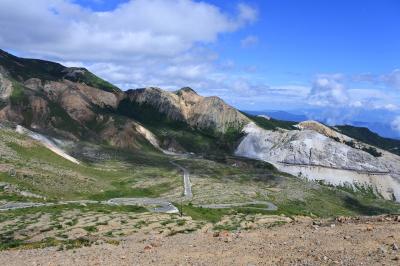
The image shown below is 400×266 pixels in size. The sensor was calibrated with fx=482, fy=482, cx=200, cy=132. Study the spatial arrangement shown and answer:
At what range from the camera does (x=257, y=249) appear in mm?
31156

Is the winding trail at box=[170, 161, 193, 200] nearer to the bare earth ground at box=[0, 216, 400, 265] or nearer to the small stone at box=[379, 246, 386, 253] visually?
the bare earth ground at box=[0, 216, 400, 265]

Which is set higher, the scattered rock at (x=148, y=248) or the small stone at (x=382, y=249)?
the small stone at (x=382, y=249)

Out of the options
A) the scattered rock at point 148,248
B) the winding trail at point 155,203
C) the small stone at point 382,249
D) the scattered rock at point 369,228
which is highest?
the scattered rock at point 369,228

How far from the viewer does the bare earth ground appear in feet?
92.0

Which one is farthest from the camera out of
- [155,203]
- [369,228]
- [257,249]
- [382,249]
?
[155,203]

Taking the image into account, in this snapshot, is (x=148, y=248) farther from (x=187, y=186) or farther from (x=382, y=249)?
(x=187, y=186)

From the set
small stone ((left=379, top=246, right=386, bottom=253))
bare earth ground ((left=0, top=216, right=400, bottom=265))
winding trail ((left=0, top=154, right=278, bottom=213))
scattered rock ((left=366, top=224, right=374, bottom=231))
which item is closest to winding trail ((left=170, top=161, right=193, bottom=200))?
winding trail ((left=0, top=154, right=278, bottom=213))

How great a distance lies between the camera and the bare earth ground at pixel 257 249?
28.0 m

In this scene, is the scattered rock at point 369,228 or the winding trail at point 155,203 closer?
the scattered rock at point 369,228

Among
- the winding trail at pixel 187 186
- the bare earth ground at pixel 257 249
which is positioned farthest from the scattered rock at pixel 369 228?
the winding trail at pixel 187 186

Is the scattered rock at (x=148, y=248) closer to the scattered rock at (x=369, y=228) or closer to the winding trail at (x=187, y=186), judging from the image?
the scattered rock at (x=369, y=228)

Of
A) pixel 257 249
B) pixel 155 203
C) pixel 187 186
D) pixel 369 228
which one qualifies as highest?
pixel 369 228

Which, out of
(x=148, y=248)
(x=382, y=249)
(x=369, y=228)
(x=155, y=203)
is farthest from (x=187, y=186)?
(x=382, y=249)

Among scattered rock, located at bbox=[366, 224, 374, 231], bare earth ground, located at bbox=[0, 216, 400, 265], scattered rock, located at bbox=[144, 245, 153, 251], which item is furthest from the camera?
scattered rock, located at bbox=[366, 224, 374, 231]
